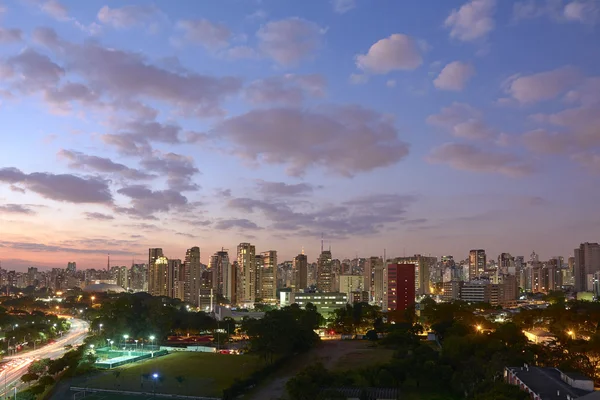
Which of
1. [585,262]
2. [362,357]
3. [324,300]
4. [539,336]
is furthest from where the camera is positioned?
[585,262]

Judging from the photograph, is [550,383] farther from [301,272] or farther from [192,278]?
[301,272]

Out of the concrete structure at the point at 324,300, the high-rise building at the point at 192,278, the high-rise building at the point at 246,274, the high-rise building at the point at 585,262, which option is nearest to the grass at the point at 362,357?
the concrete structure at the point at 324,300

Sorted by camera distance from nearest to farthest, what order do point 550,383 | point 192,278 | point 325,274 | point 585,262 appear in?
1. point 550,383
2. point 192,278
3. point 585,262
4. point 325,274

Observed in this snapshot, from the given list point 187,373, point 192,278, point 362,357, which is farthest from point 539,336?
point 192,278

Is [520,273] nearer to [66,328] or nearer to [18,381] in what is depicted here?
[66,328]

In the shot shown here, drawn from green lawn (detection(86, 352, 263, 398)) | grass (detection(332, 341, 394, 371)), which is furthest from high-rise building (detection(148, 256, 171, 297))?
grass (detection(332, 341, 394, 371))

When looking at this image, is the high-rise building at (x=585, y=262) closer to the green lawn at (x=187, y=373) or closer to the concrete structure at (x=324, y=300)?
the concrete structure at (x=324, y=300)
